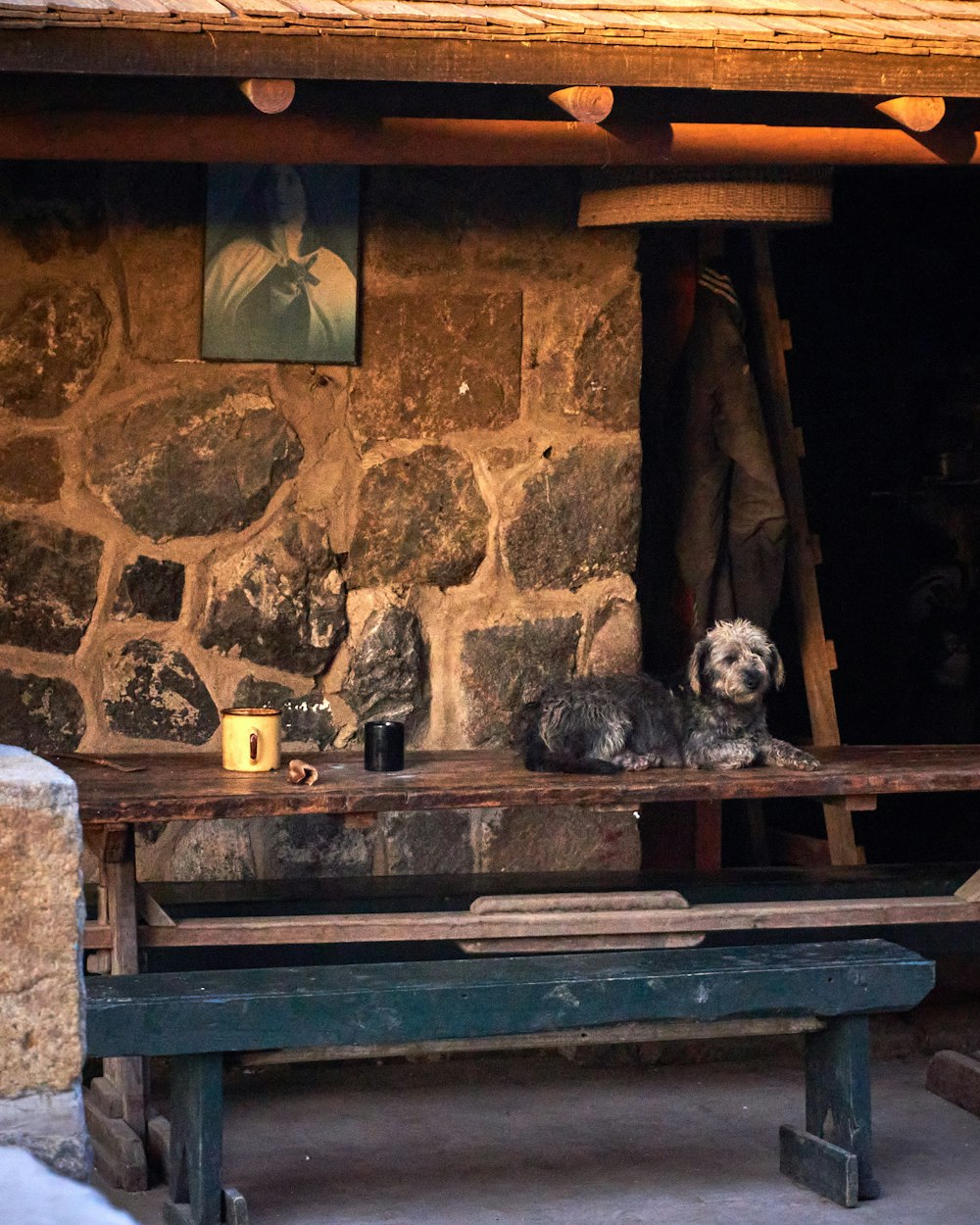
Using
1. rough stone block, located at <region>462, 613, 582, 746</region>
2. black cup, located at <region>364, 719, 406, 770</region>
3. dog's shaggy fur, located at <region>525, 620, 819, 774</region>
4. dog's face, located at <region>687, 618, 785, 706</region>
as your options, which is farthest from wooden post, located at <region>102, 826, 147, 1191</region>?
dog's face, located at <region>687, 618, 785, 706</region>

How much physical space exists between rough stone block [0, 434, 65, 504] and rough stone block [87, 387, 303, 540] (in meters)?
0.10

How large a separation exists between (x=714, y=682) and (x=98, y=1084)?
72.1 inches

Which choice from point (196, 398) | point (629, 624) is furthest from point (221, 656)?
point (629, 624)

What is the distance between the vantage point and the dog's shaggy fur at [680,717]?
443 centimetres

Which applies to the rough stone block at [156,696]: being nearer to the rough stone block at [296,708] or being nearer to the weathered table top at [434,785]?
the rough stone block at [296,708]

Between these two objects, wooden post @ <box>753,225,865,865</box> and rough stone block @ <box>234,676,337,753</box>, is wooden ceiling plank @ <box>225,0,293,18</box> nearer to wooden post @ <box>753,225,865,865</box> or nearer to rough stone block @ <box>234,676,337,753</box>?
rough stone block @ <box>234,676,337,753</box>

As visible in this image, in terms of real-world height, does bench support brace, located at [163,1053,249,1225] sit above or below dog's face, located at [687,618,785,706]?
below

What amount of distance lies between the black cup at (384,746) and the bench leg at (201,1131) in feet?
2.92

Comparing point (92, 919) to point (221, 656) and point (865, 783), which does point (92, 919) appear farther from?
point (865, 783)

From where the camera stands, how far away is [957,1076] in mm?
4797

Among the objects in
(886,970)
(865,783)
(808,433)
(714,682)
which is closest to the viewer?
(886,970)

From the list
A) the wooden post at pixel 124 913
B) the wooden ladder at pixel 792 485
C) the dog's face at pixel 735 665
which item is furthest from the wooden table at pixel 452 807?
the wooden ladder at pixel 792 485

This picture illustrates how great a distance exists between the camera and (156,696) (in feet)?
15.8

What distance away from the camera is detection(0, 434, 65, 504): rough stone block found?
4695mm
